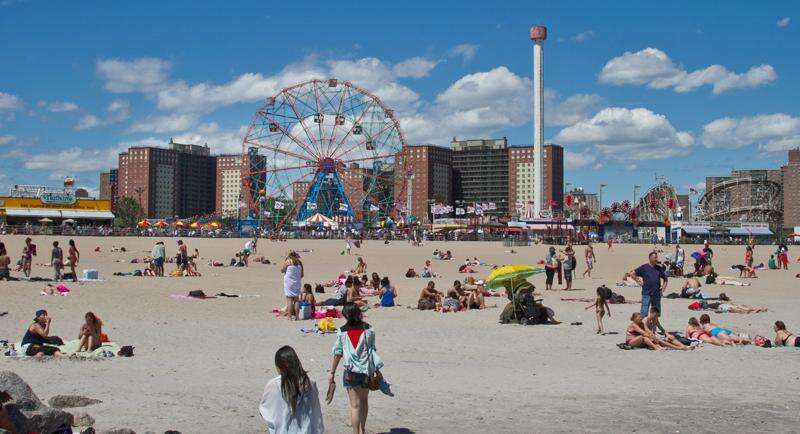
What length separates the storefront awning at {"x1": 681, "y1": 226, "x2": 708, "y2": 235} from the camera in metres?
108

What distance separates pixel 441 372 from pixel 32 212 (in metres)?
97.7

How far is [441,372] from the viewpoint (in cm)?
948

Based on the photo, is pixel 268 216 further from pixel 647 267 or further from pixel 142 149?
pixel 142 149

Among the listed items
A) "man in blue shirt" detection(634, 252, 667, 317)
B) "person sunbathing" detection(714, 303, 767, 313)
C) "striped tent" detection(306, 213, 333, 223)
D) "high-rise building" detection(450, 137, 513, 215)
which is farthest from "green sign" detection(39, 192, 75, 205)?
"high-rise building" detection(450, 137, 513, 215)

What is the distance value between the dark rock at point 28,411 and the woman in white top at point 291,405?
197 centimetres

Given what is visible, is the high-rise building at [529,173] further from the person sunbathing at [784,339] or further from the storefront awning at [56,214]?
the person sunbathing at [784,339]

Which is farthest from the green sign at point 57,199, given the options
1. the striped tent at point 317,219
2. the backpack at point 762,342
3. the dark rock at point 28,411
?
the dark rock at point 28,411

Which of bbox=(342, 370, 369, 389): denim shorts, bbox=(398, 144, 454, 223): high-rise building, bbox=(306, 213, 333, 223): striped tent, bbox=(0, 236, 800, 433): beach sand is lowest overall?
bbox=(0, 236, 800, 433): beach sand

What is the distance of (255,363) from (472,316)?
6.71 meters

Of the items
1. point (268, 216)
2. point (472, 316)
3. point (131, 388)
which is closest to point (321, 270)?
point (472, 316)

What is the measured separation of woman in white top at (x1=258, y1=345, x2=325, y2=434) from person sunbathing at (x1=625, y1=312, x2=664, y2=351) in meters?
7.60

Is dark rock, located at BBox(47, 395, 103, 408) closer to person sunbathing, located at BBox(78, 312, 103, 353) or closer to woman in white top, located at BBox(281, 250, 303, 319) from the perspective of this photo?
person sunbathing, located at BBox(78, 312, 103, 353)

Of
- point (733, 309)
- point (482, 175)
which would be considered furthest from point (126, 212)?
point (733, 309)

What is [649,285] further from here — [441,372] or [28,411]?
[28,411]
